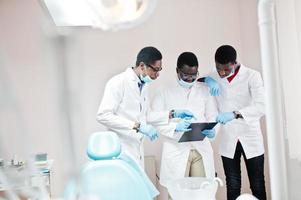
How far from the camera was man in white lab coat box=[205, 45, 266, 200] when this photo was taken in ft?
7.43

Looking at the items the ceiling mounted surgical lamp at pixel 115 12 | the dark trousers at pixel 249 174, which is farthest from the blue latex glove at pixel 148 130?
the ceiling mounted surgical lamp at pixel 115 12

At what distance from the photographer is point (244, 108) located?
2.33 m

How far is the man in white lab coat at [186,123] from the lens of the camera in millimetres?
2271

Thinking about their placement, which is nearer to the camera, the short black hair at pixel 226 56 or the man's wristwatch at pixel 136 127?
the man's wristwatch at pixel 136 127

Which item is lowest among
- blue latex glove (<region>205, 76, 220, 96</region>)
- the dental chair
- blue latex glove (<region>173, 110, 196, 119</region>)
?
the dental chair

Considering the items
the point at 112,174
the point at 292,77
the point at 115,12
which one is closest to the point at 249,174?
the point at 292,77

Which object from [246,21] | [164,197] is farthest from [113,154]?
[246,21]

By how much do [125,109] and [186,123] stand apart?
17.6 inches

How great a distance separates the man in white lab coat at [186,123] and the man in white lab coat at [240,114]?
0.38ft

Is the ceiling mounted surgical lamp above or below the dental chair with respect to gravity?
above

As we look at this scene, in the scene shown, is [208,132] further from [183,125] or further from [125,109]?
[125,109]

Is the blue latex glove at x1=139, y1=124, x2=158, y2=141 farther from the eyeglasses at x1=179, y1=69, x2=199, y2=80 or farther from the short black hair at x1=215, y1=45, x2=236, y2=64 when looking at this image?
the short black hair at x1=215, y1=45, x2=236, y2=64

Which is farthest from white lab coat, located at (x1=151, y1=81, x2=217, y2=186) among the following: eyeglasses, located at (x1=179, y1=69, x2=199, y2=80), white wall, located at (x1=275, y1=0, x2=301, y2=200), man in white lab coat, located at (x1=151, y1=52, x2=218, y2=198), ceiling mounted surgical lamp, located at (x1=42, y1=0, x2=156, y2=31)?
ceiling mounted surgical lamp, located at (x1=42, y1=0, x2=156, y2=31)

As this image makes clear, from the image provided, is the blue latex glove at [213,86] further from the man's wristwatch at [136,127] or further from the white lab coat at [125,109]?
the man's wristwatch at [136,127]
